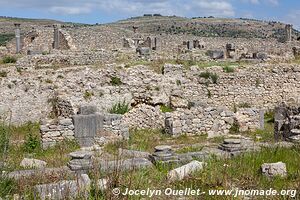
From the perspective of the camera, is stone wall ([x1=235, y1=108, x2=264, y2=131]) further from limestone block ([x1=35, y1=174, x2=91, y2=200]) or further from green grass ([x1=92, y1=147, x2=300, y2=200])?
limestone block ([x1=35, y1=174, x2=91, y2=200])

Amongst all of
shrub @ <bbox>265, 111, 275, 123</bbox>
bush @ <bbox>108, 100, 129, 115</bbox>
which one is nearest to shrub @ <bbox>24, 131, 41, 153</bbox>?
bush @ <bbox>108, 100, 129, 115</bbox>

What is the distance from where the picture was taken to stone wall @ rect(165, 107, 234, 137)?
46.9ft

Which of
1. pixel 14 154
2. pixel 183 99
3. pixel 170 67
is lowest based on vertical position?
pixel 14 154

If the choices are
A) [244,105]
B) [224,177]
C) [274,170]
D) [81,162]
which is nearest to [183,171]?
[224,177]

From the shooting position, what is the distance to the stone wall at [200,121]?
14.3 metres

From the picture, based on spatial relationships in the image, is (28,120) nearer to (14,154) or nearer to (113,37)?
(14,154)

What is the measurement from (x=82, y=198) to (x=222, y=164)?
344 cm

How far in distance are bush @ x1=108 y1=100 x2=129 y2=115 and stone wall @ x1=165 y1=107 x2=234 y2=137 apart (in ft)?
6.06

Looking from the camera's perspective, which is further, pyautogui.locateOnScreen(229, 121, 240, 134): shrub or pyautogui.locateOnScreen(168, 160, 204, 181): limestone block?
pyautogui.locateOnScreen(229, 121, 240, 134): shrub

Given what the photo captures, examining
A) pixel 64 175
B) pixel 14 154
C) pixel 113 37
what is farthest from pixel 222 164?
→ pixel 113 37

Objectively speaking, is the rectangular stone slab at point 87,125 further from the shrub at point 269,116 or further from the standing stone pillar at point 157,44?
the standing stone pillar at point 157,44

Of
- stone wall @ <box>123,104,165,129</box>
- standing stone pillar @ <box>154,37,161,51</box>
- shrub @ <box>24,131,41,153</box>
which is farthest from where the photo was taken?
standing stone pillar @ <box>154,37,161,51</box>

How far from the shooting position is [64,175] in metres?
8.13

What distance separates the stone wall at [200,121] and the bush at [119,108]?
1.85 m
